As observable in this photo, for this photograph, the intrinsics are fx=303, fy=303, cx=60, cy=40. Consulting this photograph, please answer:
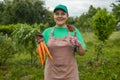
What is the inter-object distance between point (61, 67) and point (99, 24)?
46.5 feet

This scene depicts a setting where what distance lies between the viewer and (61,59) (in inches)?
128

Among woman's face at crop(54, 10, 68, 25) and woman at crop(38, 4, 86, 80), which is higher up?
woman's face at crop(54, 10, 68, 25)

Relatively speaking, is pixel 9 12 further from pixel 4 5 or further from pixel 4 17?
pixel 4 5

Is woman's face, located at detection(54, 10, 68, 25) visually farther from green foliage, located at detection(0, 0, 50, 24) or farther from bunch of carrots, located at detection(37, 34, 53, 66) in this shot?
green foliage, located at detection(0, 0, 50, 24)

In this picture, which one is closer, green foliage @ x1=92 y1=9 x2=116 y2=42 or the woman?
the woman

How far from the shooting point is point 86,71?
26.9 feet

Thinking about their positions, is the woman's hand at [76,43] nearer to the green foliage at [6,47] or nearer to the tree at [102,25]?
the green foliage at [6,47]

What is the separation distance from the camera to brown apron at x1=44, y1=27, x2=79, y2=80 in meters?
3.25

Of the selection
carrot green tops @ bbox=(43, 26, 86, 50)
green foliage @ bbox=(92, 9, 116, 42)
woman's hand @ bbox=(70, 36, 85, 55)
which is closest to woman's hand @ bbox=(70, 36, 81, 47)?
woman's hand @ bbox=(70, 36, 85, 55)

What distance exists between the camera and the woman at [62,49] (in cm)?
325

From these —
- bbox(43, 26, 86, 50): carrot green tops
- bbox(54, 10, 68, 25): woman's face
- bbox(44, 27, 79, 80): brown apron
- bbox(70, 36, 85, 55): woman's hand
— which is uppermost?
bbox(54, 10, 68, 25): woman's face

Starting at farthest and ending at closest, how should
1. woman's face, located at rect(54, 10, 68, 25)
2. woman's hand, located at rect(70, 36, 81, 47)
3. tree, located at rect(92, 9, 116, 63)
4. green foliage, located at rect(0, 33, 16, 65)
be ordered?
1. tree, located at rect(92, 9, 116, 63)
2. green foliage, located at rect(0, 33, 16, 65)
3. woman's face, located at rect(54, 10, 68, 25)
4. woman's hand, located at rect(70, 36, 81, 47)

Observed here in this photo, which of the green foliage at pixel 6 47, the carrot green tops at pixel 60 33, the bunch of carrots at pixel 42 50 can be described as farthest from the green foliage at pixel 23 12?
the bunch of carrots at pixel 42 50

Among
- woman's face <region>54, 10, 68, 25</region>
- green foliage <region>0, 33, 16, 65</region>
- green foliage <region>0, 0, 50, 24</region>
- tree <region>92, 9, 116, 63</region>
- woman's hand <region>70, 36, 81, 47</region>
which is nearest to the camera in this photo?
woman's hand <region>70, 36, 81, 47</region>
